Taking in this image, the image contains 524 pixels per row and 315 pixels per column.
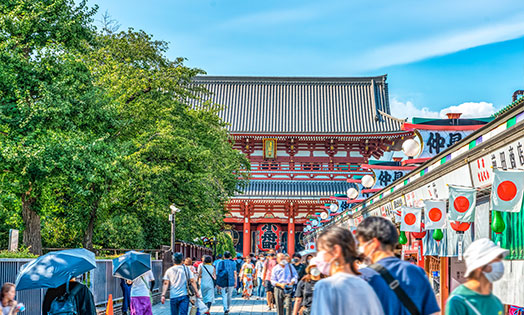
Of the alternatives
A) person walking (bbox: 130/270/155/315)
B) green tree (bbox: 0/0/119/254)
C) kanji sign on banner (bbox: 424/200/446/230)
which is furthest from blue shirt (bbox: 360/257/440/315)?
green tree (bbox: 0/0/119/254)

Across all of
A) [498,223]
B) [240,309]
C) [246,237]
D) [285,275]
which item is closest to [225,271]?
[240,309]

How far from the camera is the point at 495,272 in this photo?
4.35m

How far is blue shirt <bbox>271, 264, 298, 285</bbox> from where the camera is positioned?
1435cm

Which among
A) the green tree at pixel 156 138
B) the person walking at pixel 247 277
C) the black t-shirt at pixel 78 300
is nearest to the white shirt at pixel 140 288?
the black t-shirt at pixel 78 300

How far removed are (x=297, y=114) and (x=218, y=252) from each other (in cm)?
1111

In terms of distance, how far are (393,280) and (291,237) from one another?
39.7 meters

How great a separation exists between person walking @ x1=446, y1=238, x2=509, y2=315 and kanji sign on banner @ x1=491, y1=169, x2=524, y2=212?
12.0ft

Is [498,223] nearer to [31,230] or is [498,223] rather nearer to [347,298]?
Result: [347,298]

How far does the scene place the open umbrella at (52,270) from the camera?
8.45m

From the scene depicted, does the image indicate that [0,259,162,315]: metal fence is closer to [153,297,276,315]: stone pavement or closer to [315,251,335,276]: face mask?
[153,297,276,315]: stone pavement

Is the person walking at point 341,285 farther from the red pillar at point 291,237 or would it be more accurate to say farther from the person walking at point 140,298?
the red pillar at point 291,237

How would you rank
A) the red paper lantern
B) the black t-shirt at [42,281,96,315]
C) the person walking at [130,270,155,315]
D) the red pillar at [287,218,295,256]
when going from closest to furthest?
the black t-shirt at [42,281,96,315] → the red paper lantern → the person walking at [130,270,155,315] → the red pillar at [287,218,295,256]

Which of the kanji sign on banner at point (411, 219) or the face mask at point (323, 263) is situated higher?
the kanji sign on banner at point (411, 219)

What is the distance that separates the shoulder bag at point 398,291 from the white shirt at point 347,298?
211 millimetres
